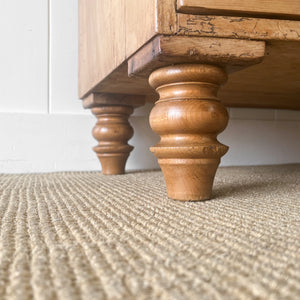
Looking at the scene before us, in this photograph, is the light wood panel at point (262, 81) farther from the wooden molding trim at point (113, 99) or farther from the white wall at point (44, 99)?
the white wall at point (44, 99)

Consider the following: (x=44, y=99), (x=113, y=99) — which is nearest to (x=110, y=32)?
(x=113, y=99)

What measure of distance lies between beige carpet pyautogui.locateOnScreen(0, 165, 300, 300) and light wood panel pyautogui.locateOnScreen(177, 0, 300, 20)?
0.25 metres

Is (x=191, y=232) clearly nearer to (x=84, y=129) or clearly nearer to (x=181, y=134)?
(x=181, y=134)

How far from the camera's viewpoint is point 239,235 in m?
0.32

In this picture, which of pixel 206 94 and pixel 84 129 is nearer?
pixel 206 94

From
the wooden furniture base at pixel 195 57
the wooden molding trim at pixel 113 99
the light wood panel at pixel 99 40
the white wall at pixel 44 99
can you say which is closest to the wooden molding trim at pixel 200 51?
the wooden furniture base at pixel 195 57

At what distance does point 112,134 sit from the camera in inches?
34.4

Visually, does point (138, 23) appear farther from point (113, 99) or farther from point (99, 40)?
point (113, 99)

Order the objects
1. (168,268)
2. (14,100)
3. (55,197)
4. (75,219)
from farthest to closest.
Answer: (14,100) < (55,197) < (75,219) < (168,268)

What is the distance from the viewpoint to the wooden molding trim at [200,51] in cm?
43

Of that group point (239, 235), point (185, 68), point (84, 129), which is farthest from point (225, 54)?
point (84, 129)

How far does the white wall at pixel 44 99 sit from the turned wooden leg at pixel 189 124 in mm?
615

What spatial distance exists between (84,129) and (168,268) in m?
0.87

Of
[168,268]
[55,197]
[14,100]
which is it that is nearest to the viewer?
[168,268]
